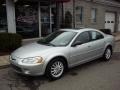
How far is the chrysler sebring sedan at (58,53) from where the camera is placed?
5441mm

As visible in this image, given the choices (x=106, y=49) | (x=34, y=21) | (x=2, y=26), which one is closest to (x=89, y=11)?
(x=34, y=21)

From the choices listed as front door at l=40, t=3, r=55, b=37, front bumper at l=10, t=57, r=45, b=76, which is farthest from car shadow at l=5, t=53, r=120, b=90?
front door at l=40, t=3, r=55, b=37

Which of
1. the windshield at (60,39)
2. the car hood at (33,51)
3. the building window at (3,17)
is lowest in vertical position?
the car hood at (33,51)

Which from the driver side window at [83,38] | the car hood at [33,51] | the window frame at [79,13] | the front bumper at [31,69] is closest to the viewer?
the front bumper at [31,69]

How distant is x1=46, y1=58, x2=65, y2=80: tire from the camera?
5594mm

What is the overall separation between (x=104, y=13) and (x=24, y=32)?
1023cm

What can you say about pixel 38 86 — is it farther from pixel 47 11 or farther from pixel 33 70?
pixel 47 11

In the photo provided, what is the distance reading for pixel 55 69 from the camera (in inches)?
226

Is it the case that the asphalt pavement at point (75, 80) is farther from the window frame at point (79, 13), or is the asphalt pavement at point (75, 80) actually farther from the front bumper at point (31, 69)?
the window frame at point (79, 13)

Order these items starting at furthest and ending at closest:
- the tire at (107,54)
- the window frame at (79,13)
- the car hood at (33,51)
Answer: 1. the window frame at (79,13)
2. the tire at (107,54)
3. the car hood at (33,51)

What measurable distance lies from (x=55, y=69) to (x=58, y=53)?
18.8 inches

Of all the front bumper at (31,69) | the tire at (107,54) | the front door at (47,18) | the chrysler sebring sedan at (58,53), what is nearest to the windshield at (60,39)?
the chrysler sebring sedan at (58,53)

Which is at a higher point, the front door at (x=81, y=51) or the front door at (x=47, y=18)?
the front door at (x=47, y=18)

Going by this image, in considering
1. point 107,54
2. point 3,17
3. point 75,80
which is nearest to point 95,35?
point 107,54
